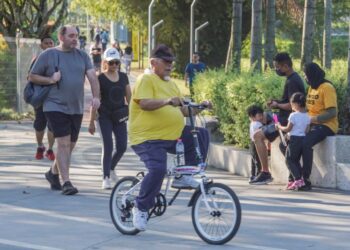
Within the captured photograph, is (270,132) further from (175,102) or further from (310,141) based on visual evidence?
(175,102)

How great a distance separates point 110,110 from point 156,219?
2101 millimetres

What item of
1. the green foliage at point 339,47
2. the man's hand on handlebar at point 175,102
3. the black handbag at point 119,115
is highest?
the green foliage at point 339,47

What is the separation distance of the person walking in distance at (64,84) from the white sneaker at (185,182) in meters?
2.53

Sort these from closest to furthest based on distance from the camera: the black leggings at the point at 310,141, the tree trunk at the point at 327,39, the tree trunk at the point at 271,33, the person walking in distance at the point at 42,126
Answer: the black leggings at the point at 310,141 < the person walking in distance at the point at 42,126 < the tree trunk at the point at 271,33 < the tree trunk at the point at 327,39

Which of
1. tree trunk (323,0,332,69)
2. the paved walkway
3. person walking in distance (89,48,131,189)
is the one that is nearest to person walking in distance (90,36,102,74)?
person walking in distance (89,48,131,189)

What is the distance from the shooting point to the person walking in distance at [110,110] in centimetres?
1070

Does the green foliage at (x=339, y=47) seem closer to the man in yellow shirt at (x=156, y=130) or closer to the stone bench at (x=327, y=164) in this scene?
the stone bench at (x=327, y=164)

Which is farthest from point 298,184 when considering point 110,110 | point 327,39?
point 327,39

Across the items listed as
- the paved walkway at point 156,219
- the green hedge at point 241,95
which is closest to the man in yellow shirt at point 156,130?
the paved walkway at point 156,219

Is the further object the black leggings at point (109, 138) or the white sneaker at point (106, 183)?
the white sneaker at point (106, 183)

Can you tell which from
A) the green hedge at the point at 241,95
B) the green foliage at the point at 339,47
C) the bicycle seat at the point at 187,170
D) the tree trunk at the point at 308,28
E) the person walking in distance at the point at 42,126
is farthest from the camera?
the green foliage at the point at 339,47

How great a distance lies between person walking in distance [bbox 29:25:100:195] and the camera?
10.2 metres

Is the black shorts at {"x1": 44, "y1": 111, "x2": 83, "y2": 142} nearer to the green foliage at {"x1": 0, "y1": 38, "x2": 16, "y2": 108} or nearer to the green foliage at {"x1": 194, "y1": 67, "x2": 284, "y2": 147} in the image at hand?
the green foliage at {"x1": 194, "y1": 67, "x2": 284, "y2": 147}

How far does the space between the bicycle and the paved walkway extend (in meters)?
0.14
